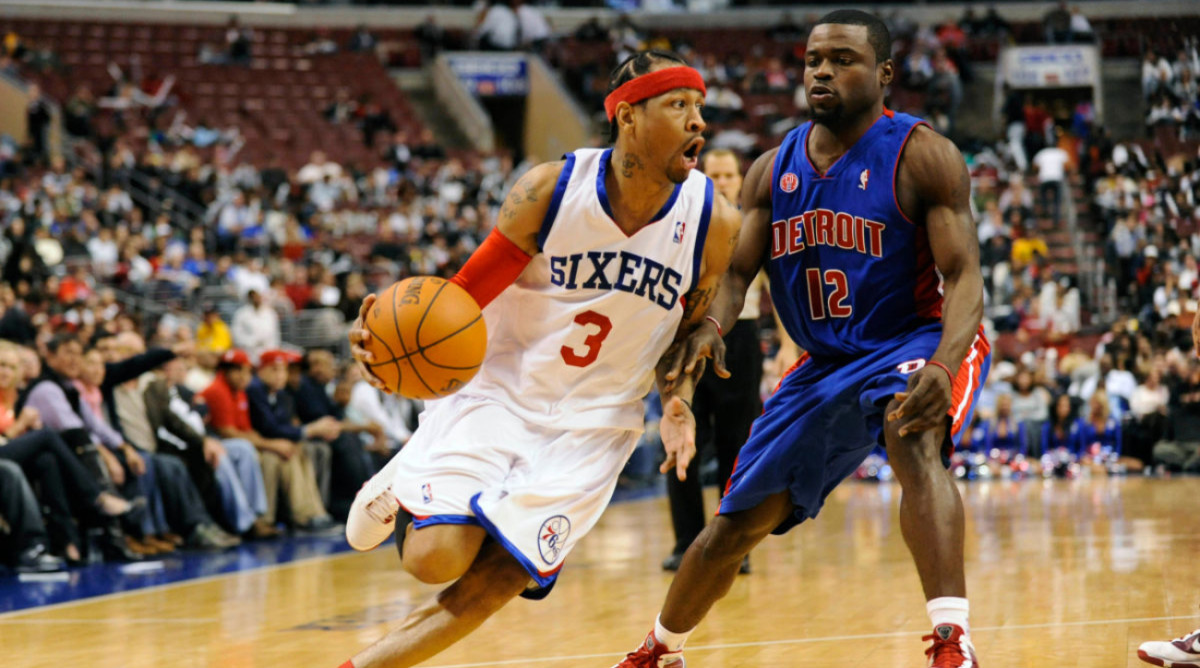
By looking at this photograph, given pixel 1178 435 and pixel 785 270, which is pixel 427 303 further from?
pixel 1178 435

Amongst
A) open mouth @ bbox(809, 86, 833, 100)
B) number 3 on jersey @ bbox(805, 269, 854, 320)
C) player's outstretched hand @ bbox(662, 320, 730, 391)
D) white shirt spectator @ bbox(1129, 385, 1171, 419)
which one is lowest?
white shirt spectator @ bbox(1129, 385, 1171, 419)

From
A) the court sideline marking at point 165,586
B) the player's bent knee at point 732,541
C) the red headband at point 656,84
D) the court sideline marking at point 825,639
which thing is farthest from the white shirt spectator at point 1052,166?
the red headband at point 656,84

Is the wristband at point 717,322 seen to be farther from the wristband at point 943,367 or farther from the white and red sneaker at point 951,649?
the white and red sneaker at point 951,649

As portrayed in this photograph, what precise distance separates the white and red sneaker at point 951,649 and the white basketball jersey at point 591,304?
1053 millimetres

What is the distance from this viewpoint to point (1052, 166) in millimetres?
22609

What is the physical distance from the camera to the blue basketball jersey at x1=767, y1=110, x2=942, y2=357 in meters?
4.39

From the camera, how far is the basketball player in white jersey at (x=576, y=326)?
3.95 m

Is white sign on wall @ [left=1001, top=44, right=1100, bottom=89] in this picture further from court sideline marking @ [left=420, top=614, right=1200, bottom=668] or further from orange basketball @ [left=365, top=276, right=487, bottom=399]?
orange basketball @ [left=365, top=276, right=487, bottom=399]

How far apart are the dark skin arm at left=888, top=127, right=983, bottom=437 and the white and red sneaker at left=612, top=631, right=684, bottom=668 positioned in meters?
1.10

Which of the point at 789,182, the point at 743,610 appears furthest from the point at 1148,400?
the point at 789,182

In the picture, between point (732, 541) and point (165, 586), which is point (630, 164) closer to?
point (732, 541)

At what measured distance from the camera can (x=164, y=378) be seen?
32.6 ft

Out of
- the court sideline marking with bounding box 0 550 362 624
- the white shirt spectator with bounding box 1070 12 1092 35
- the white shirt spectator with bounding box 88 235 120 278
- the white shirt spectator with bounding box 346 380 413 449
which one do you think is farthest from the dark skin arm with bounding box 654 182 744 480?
the white shirt spectator with bounding box 1070 12 1092 35

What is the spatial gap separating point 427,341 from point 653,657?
1388 millimetres
